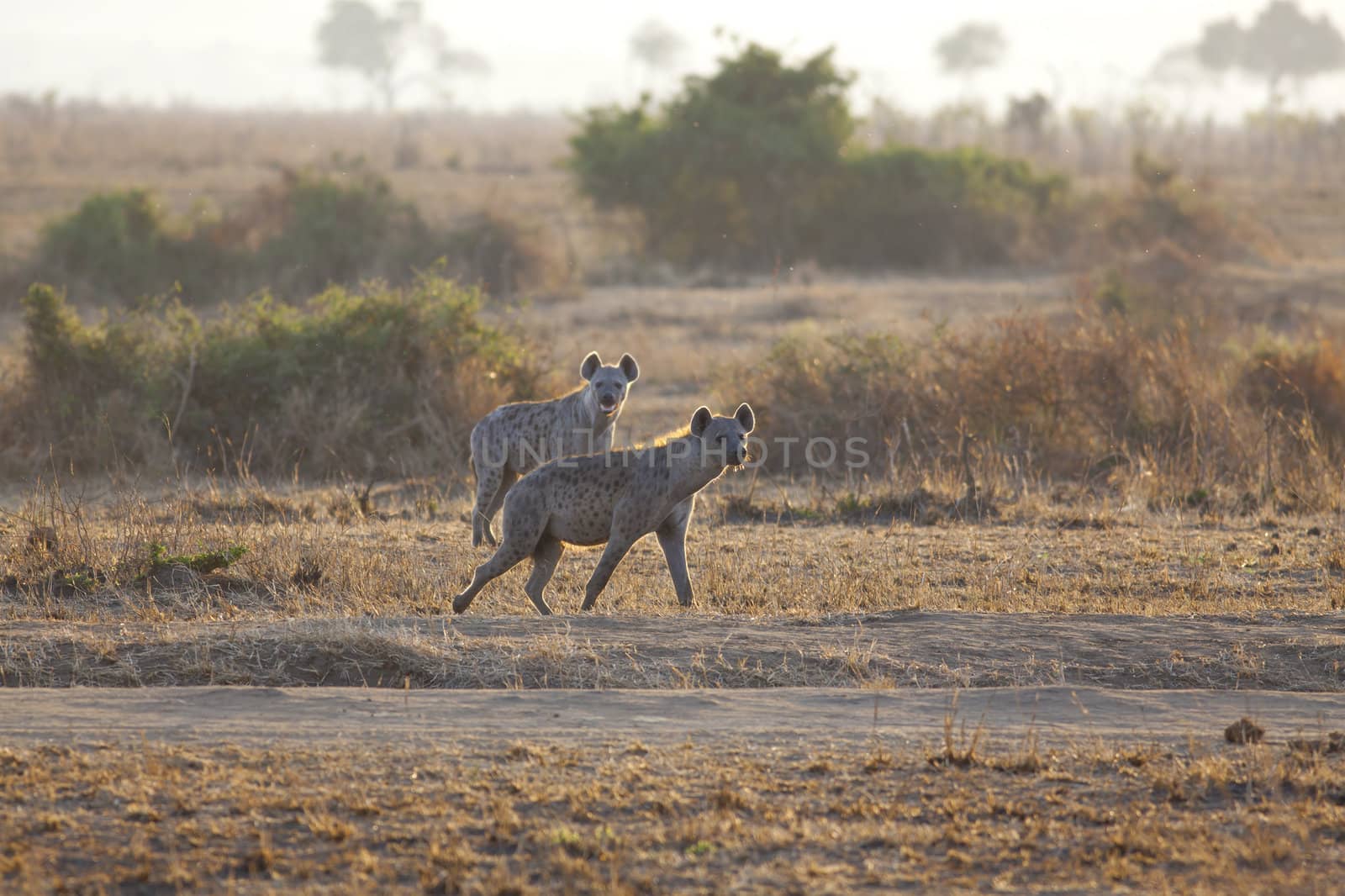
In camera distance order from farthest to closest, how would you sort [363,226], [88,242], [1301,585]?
[363,226], [88,242], [1301,585]

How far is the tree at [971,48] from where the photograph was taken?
10556cm

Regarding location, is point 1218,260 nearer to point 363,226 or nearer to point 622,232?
point 622,232

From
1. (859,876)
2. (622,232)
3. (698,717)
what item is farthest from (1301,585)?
(622,232)

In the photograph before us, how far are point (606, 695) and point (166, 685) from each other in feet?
6.19

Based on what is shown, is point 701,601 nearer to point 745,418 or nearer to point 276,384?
point 745,418

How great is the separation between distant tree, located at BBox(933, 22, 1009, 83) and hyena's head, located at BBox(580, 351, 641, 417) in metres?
100

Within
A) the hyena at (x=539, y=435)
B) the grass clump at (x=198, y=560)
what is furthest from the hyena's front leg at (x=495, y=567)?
the hyena at (x=539, y=435)

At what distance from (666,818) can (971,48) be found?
10589 centimetres

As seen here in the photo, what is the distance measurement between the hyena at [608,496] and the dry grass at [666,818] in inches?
96.3

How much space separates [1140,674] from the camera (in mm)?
7195

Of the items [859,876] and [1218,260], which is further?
[1218,260]

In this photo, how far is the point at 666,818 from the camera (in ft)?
17.1

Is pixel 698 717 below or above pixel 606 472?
below

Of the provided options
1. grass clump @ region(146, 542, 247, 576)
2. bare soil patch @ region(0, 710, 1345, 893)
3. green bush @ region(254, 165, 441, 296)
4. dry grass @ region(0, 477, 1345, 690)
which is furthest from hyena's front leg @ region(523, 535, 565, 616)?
green bush @ region(254, 165, 441, 296)
